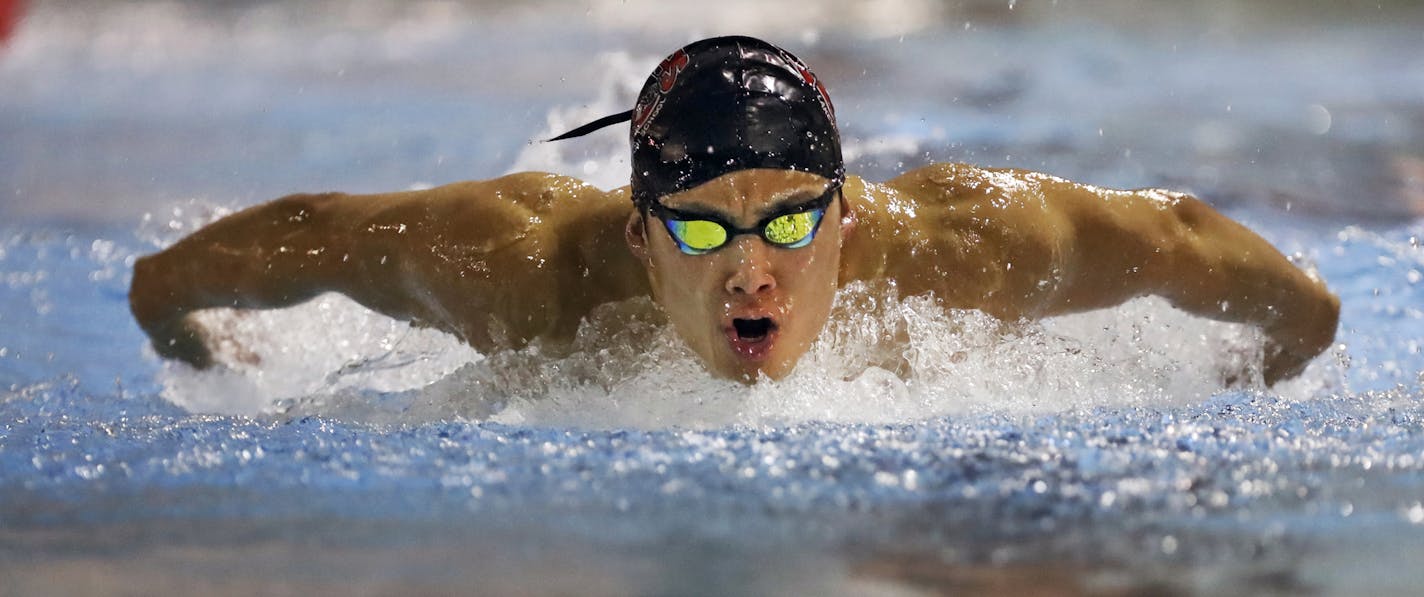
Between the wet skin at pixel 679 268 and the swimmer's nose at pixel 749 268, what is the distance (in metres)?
0.10

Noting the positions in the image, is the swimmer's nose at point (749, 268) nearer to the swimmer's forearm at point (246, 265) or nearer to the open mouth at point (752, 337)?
the open mouth at point (752, 337)

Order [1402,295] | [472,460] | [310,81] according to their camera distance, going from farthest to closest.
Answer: [310,81]
[1402,295]
[472,460]

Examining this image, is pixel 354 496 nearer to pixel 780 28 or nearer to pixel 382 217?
pixel 382 217

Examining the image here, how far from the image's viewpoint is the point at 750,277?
7.04 feet

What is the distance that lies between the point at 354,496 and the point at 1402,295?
325 cm

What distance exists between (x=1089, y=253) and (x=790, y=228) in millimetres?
637

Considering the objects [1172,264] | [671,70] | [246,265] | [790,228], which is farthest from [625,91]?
[790,228]

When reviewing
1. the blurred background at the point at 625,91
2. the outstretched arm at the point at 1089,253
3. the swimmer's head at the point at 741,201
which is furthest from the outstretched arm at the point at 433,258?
the blurred background at the point at 625,91

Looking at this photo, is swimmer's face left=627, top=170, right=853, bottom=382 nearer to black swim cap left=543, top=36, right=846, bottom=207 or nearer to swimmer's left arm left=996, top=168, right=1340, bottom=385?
black swim cap left=543, top=36, right=846, bottom=207

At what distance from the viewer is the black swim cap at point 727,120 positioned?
219 cm

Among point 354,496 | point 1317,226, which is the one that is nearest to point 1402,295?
point 1317,226

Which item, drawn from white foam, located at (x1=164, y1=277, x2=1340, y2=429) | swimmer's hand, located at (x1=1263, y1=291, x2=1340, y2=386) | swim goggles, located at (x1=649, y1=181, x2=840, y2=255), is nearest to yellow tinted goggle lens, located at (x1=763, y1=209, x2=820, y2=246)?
swim goggles, located at (x1=649, y1=181, x2=840, y2=255)

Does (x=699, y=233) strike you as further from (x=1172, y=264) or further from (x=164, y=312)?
(x=164, y=312)

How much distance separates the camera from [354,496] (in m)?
1.65
